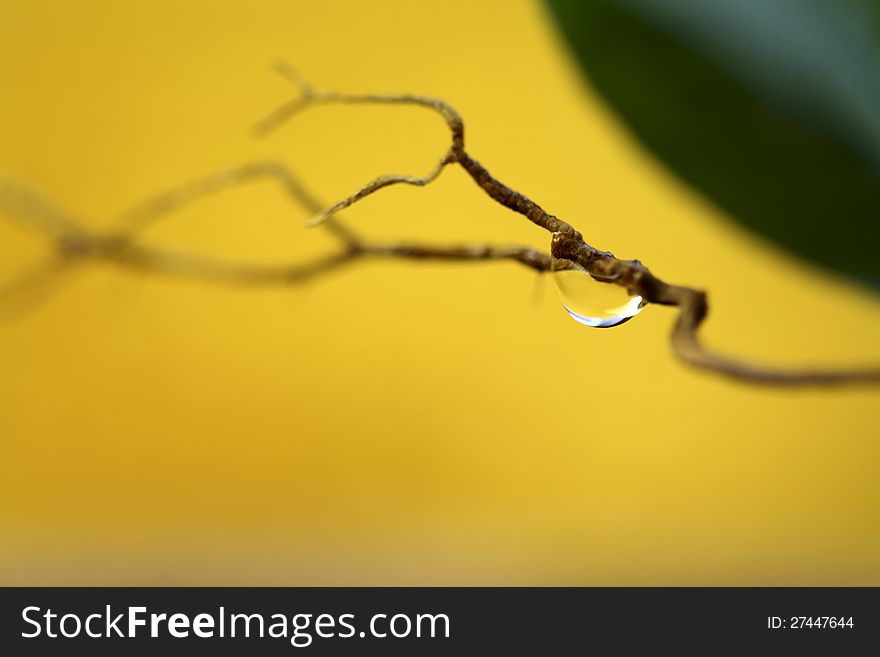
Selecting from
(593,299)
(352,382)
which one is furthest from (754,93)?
(352,382)

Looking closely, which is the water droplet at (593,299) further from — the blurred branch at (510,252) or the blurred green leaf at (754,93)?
the blurred green leaf at (754,93)

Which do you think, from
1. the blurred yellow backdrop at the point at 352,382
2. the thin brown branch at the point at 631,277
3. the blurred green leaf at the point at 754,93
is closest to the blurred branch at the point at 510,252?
the thin brown branch at the point at 631,277

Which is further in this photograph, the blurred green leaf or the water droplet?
the blurred green leaf

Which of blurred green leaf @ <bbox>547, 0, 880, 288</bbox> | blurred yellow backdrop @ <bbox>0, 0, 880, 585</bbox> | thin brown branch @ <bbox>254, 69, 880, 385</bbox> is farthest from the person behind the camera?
blurred yellow backdrop @ <bbox>0, 0, 880, 585</bbox>

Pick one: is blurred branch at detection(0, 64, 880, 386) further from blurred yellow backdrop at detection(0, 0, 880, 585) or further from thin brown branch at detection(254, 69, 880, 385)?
blurred yellow backdrop at detection(0, 0, 880, 585)

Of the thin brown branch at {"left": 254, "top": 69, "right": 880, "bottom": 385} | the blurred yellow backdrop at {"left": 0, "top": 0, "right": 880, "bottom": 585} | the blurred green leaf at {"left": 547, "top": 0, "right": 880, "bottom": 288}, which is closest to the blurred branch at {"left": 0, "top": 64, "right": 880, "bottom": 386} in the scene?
the thin brown branch at {"left": 254, "top": 69, "right": 880, "bottom": 385}

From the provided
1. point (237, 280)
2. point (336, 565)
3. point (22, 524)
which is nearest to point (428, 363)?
point (336, 565)

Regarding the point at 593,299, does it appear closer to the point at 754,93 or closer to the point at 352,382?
the point at 754,93
